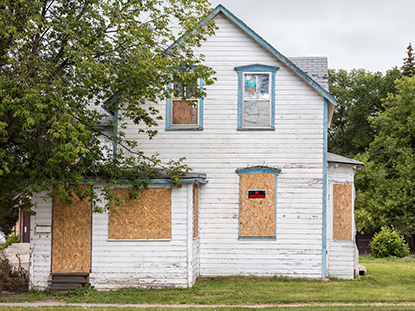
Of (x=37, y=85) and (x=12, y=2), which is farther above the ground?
(x=12, y=2)

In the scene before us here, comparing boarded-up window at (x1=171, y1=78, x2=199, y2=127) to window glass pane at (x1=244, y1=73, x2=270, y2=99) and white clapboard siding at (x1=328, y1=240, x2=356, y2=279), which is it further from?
white clapboard siding at (x1=328, y1=240, x2=356, y2=279)

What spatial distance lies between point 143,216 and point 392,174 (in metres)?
32.8

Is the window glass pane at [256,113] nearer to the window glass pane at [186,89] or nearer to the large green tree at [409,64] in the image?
the window glass pane at [186,89]

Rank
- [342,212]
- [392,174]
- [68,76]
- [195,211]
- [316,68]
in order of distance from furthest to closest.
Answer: [392,174], [316,68], [342,212], [195,211], [68,76]

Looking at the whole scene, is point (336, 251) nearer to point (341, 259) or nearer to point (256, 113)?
point (341, 259)

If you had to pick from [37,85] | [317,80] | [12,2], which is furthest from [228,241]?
[12,2]

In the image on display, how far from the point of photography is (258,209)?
55.1 ft

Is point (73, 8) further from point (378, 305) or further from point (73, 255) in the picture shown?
point (378, 305)

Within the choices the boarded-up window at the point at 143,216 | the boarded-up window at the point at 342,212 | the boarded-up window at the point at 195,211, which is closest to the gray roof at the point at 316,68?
the boarded-up window at the point at 342,212

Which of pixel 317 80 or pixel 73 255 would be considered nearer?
pixel 73 255

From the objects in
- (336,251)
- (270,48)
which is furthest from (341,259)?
(270,48)

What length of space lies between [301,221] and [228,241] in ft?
7.30

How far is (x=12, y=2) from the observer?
12859mm

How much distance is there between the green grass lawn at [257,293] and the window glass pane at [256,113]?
180 inches
